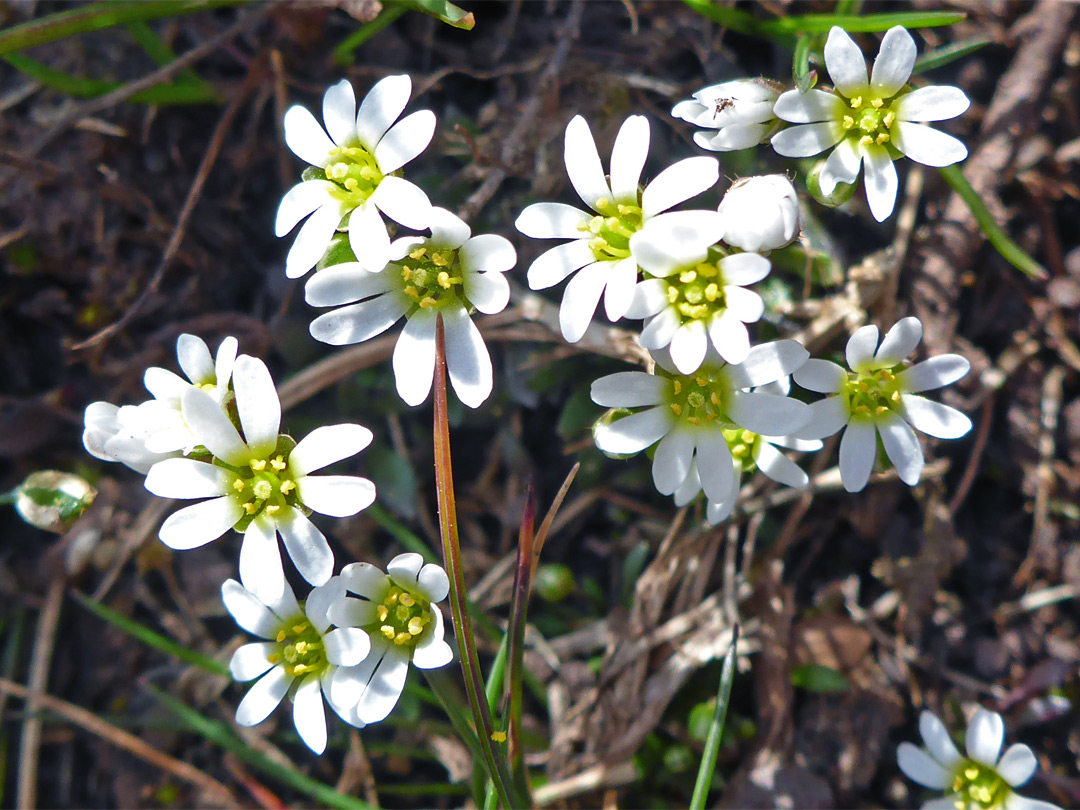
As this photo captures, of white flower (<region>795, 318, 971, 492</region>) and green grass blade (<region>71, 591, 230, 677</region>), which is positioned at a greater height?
white flower (<region>795, 318, 971, 492</region>)

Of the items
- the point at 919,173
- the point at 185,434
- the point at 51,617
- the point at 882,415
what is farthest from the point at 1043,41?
the point at 51,617

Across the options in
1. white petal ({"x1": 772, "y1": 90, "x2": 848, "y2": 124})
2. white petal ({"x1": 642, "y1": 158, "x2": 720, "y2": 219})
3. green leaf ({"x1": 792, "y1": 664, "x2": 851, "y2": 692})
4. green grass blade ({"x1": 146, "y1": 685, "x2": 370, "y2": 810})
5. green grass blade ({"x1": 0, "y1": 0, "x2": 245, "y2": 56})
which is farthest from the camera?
green leaf ({"x1": 792, "y1": 664, "x2": 851, "y2": 692})

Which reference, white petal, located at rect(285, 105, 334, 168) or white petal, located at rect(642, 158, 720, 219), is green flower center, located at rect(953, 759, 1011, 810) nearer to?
white petal, located at rect(642, 158, 720, 219)

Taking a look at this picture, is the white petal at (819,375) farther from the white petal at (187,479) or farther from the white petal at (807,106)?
the white petal at (187,479)

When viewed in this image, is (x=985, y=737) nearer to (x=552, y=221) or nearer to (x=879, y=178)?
(x=879, y=178)

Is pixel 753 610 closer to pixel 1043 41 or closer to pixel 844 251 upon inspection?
pixel 844 251

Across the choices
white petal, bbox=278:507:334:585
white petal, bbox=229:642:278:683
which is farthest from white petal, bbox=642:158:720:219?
white petal, bbox=229:642:278:683
